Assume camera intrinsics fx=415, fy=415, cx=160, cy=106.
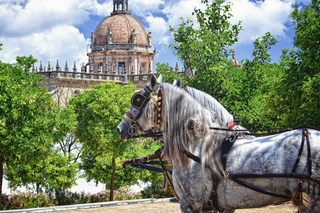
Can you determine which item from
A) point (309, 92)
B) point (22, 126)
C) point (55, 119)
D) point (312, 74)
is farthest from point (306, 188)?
point (55, 119)

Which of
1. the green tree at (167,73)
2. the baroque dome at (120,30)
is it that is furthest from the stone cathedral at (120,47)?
the green tree at (167,73)

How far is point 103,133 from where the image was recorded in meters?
25.4

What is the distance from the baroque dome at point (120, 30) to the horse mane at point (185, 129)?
239 feet

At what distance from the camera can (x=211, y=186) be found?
5.10 meters

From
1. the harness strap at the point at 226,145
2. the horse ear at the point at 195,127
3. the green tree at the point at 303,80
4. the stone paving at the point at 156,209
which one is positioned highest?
the green tree at the point at 303,80

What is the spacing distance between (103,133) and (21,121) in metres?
8.93

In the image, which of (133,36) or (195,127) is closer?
(195,127)

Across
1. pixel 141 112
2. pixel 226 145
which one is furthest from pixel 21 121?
pixel 226 145

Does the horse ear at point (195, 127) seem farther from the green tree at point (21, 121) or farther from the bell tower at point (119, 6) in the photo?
the bell tower at point (119, 6)

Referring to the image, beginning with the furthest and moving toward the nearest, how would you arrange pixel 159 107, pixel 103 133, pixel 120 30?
pixel 120 30 → pixel 103 133 → pixel 159 107

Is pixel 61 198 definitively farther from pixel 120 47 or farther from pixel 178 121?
pixel 120 47

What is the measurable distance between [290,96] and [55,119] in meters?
10.9

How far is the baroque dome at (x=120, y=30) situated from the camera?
7738 cm

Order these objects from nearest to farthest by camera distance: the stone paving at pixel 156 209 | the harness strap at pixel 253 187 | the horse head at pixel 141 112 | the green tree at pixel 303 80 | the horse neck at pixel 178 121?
the harness strap at pixel 253 187 → the horse neck at pixel 178 121 → the horse head at pixel 141 112 → the green tree at pixel 303 80 → the stone paving at pixel 156 209
